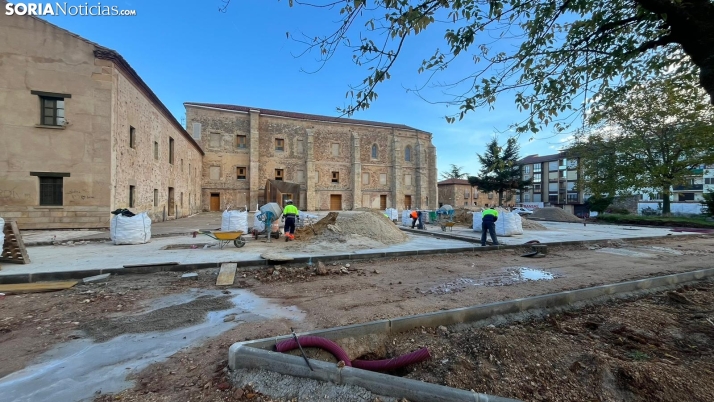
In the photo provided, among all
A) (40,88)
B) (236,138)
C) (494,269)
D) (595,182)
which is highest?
(236,138)

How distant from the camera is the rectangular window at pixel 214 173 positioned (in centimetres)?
3266

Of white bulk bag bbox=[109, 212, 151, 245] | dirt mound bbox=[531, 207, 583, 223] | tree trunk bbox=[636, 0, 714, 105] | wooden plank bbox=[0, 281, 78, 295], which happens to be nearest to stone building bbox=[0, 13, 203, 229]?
white bulk bag bbox=[109, 212, 151, 245]

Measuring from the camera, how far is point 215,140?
32906 mm

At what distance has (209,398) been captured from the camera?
7.07 feet

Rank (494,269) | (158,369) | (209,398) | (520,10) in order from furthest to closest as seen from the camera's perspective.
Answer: (494,269) → (520,10) → (158,369) → (209,398)

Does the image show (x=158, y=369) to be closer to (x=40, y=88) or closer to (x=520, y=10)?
(x=520, y=10)

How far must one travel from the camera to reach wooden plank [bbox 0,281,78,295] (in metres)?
4.70

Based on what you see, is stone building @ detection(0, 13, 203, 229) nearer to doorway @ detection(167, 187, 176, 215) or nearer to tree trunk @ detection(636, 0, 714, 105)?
doorway @ detection(167, 187, 176, 215)

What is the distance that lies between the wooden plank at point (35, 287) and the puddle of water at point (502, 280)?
6.08 m

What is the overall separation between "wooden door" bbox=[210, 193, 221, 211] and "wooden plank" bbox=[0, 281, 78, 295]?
97.1ft

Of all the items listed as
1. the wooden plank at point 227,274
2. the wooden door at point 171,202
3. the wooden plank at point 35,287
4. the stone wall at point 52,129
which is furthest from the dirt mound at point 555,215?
the wooden door at point 171,202

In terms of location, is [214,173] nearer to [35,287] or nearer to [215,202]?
[215,202]

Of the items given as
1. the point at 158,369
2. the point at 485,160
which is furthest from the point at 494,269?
the point at 485,160

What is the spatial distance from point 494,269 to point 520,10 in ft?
16.8
